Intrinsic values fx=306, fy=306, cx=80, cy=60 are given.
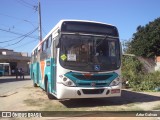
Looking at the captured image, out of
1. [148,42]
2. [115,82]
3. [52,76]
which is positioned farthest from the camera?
[148,42]

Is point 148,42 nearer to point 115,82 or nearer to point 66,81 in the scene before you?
point 115,82

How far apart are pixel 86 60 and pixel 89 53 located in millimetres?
313

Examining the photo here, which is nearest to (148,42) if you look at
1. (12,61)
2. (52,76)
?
(52,76)

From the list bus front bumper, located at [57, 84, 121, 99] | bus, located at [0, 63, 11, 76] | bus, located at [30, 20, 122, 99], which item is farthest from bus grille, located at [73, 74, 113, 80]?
bus, located at [0, 63, 11, 76]

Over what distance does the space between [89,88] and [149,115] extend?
2.75m

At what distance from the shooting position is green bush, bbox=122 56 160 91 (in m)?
18.7

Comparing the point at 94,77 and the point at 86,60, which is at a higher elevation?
the point at 86,60

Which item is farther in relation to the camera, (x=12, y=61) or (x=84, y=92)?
(x=12, y=61)

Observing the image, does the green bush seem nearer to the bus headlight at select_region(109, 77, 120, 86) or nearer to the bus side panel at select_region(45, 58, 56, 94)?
the bus headlight at select_region(109, 77, 120, 86)

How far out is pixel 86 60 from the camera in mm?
11617

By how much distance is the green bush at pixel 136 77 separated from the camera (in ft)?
61.5

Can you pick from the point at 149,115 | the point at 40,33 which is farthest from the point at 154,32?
the point at 149,115

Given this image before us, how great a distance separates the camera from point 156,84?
1909cm

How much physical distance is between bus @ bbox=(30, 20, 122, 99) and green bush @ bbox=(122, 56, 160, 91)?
275 inches
